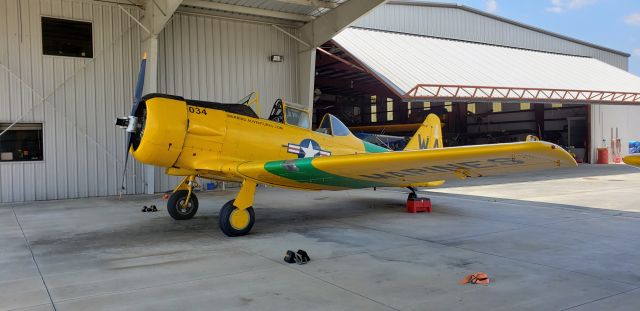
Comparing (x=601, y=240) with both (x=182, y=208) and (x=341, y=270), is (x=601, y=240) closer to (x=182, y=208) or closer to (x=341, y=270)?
(x=341, y=270)

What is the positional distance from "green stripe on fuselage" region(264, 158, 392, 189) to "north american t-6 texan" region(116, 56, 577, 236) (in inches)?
0.5

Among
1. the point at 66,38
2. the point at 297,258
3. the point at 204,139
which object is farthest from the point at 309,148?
the point at 66,38

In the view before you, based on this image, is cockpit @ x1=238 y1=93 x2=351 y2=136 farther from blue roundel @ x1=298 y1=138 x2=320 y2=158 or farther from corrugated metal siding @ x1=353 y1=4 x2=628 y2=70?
corrugated metal siding @ x1=353 y1=4 x2=628 y2=70

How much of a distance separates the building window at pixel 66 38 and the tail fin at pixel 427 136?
8.73 m

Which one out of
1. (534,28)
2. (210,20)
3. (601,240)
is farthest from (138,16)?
(534,28)

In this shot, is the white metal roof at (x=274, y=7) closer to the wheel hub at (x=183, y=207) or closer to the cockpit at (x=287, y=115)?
the cockpit at (x=287, y=115)

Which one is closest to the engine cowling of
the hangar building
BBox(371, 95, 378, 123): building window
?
the hangar building

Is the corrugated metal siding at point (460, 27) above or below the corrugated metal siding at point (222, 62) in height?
above

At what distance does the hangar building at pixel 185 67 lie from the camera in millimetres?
11258

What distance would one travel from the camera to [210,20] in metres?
13.6

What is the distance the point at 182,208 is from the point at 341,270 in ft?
13.3

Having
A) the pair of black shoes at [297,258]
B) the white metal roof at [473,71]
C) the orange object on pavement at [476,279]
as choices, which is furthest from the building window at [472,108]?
the orange object on pavement at [476,279]

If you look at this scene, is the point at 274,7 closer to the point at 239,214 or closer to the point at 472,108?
the point at 239,214

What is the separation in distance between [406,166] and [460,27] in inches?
778
